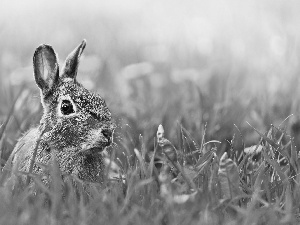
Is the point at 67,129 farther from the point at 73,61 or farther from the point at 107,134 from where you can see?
the point at 73,61

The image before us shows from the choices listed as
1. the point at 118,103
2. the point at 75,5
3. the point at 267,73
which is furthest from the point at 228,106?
the point at 75,5

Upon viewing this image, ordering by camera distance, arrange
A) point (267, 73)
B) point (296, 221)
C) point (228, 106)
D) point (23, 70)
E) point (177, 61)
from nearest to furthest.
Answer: point (296, 221) → point (228, 106) → point (23, 70) → point (267, 73) → point (177, 61)

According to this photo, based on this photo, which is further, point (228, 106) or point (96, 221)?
point (228, 106)

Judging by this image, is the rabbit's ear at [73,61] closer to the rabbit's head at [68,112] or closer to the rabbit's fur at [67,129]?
the rabbit's head at [68,112]

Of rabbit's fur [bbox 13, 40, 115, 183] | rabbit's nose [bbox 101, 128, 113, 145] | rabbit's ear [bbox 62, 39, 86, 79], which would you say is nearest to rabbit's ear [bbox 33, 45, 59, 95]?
rabbit's fur [bbox 13, 40, 115, 183]

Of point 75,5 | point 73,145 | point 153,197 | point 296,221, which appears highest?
point 75,5

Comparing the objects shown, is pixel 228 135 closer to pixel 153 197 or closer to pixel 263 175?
pixel 263 175
